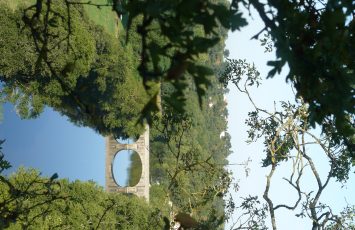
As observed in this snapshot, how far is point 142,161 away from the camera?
57.3 m

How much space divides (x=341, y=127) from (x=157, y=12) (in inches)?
55.0

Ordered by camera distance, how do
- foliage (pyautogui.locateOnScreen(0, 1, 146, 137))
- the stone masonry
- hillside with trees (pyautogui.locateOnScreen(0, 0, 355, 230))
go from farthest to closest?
the stone masonry → foliage (pyautogui.locateOnScreen(0, 1, 146, 137)) → hillside with trees (pyautogui.locateOnScreen(0, 0, 355, 230))

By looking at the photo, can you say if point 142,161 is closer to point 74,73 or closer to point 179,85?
point 74,73

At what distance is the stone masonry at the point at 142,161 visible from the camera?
55.8 metres

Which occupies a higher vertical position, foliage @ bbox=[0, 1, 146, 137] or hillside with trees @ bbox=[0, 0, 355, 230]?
foliage @ bbox=[0, 1, 146, 137]

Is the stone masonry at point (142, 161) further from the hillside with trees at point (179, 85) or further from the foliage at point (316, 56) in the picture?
the foliage at point (316, 56)

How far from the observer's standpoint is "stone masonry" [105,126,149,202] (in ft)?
183

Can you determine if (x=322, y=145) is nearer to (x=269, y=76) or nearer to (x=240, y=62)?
(x=240, y=62)

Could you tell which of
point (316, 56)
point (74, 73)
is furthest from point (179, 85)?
point (74, 73)

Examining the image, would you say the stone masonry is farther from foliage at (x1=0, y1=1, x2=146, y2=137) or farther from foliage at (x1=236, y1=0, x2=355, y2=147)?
foliage at (x1=236, y1=0, x2=355, y2=147)

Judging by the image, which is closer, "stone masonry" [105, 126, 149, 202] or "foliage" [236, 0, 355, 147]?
"foliage" [236, 0, 355, 147]

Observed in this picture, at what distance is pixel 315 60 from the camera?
14.4 ft

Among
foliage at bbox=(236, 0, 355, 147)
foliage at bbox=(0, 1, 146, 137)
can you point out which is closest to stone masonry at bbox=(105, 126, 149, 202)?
foliage at bbox=(0, 1, 146, 137)

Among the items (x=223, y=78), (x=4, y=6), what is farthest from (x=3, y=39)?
(x=223, y=78)
